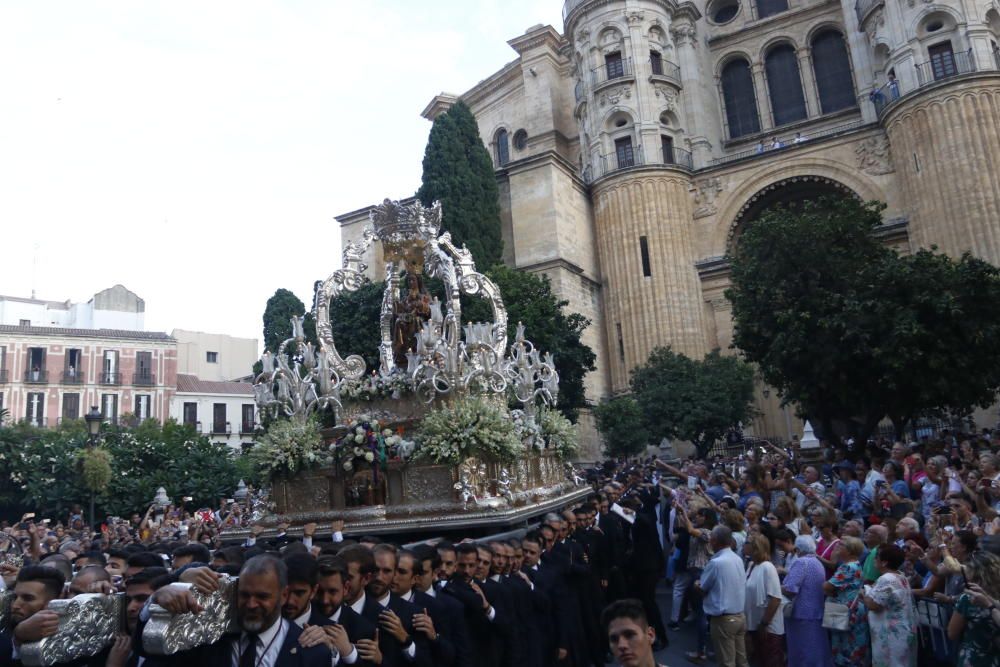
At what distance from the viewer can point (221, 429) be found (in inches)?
1683

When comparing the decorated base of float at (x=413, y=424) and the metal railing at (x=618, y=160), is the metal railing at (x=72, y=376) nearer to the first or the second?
the metal railing at (x=618, y=160)

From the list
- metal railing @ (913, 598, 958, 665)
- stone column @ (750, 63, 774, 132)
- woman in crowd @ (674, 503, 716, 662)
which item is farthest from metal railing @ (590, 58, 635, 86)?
metal railing @ (913, 598, 958, 665)

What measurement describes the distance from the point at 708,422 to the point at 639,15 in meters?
20.9

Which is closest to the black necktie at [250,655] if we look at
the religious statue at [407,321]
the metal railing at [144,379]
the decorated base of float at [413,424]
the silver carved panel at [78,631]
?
the silver carved panel at [78,631]

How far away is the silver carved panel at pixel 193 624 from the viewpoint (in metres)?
2.54

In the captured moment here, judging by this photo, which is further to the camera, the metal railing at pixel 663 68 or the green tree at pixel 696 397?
the metal railing at pixel 663 68

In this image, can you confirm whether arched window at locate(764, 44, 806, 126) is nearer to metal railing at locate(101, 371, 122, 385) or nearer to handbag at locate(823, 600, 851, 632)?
handbag at locate(823, 600, 851, 632)

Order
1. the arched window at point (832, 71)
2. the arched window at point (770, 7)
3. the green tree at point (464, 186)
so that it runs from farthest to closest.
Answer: the arched window at point (770, 7), the arched window at point (832, 71), the green tree at point (464, 186)

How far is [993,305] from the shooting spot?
15.9 m

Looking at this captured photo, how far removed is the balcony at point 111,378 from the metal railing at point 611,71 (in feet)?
99.6

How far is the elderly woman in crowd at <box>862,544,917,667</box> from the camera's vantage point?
16.9ft

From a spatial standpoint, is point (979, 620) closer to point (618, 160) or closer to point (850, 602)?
point (850, 602)

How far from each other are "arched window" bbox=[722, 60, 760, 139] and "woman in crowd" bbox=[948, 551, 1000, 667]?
118 ft

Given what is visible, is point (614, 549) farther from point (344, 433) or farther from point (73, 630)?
point (73, 630)
